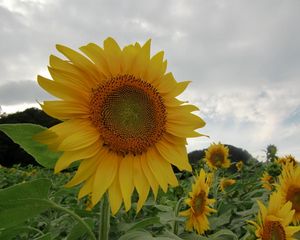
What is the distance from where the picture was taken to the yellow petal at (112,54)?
1795mm

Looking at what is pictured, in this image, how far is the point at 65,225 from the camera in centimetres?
302

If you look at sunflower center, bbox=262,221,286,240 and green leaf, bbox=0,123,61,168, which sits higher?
green leaf, bbox=0,123,61,168

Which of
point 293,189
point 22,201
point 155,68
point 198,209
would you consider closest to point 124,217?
point 198,209

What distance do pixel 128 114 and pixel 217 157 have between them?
15.8 ft

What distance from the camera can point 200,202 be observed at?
2959mm

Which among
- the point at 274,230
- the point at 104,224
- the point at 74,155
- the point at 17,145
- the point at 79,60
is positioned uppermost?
the point at 17,145

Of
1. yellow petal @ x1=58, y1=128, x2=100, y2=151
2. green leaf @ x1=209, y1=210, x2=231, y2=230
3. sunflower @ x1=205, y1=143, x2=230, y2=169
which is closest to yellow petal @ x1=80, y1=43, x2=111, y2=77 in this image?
yellow petal @ x1=58, y1=128, x2=100, y2=151

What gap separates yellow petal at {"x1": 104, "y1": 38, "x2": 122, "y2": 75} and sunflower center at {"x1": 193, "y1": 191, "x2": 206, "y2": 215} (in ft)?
4.54

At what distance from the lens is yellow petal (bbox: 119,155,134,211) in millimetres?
1730

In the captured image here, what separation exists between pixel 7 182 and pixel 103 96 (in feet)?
23.7

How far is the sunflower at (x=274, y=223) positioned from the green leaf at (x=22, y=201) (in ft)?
3.87

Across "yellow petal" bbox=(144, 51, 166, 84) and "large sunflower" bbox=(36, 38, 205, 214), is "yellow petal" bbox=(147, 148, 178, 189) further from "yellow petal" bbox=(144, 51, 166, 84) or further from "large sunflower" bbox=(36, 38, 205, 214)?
"yellow petal" bbox=(144, 51, 166, 84)

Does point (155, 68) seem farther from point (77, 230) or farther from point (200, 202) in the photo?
point (200, 202)

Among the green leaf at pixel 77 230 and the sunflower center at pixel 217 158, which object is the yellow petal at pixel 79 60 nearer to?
the green leaf at pixel 77 230
